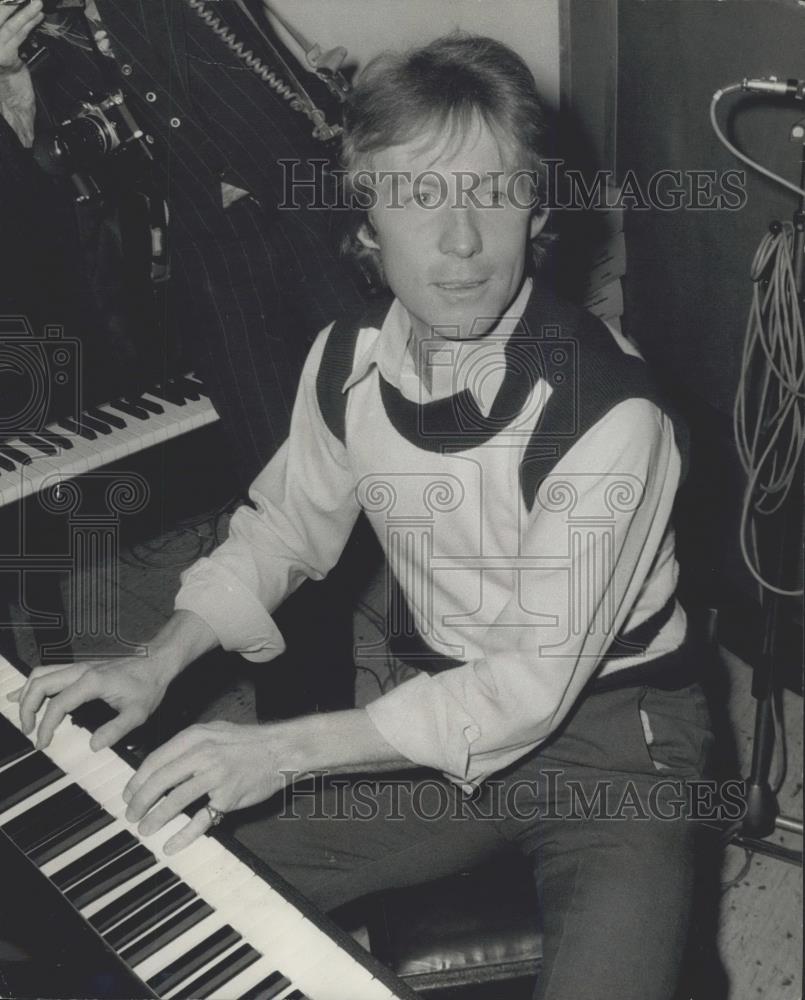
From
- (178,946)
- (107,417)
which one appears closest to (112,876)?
(178,946)

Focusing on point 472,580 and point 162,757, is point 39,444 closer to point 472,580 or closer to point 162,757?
point 472,580

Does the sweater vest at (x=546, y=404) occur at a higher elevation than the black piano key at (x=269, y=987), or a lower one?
higher

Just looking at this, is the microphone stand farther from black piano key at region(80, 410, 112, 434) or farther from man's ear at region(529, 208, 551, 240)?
black piano key at region(80, 410, 112, 434)

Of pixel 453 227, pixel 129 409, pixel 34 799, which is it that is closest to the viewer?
pixel 34 799

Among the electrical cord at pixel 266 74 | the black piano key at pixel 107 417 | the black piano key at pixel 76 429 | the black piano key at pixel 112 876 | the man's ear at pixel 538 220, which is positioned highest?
the electrical cord at pixel 266 74

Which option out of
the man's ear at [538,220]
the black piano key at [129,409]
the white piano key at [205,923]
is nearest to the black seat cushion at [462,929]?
the white piano key at [205,923]

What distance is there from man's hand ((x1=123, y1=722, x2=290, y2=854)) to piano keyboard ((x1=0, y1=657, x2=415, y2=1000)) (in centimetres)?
4

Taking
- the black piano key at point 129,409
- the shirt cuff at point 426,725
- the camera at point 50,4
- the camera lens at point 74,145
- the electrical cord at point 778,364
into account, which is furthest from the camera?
the black piano key at point 129,409

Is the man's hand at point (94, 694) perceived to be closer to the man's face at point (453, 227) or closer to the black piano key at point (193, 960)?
the black piano key at point (193, 960)

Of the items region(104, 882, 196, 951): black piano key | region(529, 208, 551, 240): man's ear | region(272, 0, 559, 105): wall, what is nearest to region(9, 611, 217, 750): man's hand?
region(104, 882, 196, 951): black piano key

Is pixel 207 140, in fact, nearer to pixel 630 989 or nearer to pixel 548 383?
pixel 548 383

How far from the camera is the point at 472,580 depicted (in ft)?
5.20

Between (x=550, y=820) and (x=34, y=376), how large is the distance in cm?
178

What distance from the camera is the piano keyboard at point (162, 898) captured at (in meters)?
1.12
